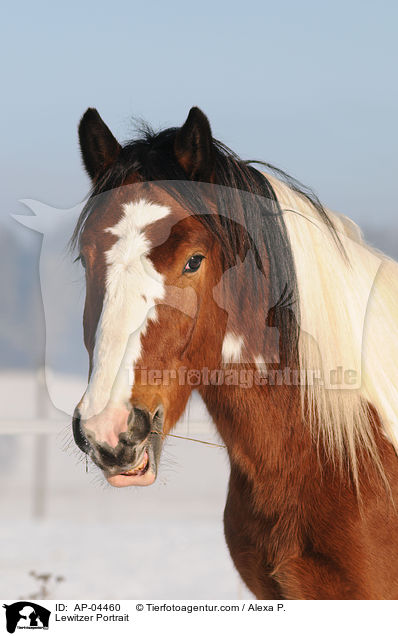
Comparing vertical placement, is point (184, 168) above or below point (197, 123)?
below

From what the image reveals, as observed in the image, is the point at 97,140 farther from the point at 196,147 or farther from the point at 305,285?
the point at 305,285

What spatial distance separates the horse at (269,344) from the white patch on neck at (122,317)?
3 cm

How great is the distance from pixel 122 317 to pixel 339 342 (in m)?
0.89

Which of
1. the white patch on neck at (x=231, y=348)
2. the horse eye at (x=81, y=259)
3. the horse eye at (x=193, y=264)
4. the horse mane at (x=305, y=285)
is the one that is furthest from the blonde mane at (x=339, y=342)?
the horse eye at (x=81, y=259)

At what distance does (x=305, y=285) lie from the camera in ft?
7.59

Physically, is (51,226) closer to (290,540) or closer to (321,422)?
(321,422)

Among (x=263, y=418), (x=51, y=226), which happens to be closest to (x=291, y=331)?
(x=263, y=418)

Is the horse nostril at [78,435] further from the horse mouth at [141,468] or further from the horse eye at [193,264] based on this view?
the horse eye at [193,264]

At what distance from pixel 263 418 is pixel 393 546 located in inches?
26.8

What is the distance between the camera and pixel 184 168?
2.34 meters
